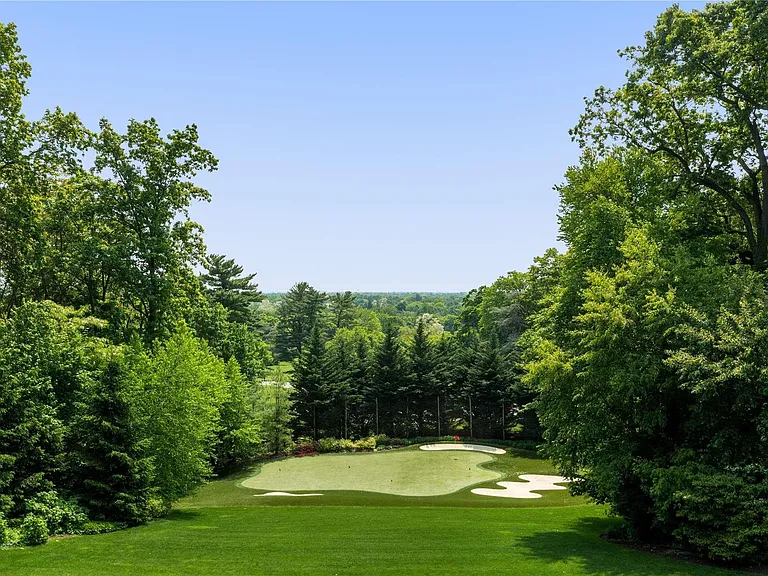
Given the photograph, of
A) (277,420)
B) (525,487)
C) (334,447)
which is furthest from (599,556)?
(277,420)


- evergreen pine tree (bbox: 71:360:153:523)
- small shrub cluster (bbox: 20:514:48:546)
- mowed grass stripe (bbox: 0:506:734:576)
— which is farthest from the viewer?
evergreen pine tree (bbox: 71:360:153:523)

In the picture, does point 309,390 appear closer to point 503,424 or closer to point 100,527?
point 503,424

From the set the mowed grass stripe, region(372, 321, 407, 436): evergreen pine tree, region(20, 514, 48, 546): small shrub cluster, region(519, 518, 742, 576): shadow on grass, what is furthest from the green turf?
region(372, 321, 407, 436): evergreen pine tree

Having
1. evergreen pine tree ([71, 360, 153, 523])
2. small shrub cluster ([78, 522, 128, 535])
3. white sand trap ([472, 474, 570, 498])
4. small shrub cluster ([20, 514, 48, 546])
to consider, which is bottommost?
white sand trap ([472, 474, 570, 498])

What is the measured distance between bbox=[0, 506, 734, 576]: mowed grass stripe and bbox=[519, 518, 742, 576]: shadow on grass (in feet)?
0.07

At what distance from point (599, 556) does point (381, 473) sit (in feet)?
62.1

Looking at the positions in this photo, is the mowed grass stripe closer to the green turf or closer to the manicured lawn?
the manicured lawn

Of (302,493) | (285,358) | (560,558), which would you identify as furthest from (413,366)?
(285,358)

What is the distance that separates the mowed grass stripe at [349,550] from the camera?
11398mm

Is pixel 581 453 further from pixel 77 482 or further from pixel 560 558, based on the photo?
pixel 77 482

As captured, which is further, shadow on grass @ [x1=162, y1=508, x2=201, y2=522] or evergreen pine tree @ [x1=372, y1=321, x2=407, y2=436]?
evergreen pine tree @ [x1=372, y1=321, x2=407, y2=436]

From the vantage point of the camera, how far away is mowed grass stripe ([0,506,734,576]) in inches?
449

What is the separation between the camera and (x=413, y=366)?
45.5 m

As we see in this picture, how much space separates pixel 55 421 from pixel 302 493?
12.5 m
